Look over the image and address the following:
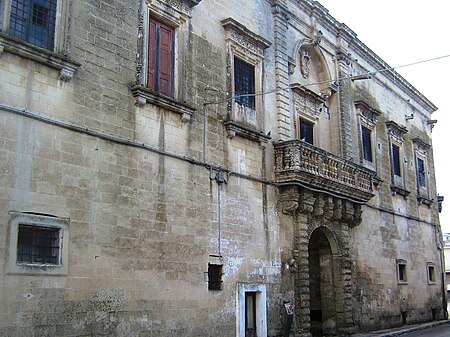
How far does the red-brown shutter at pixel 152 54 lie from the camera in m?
13.0

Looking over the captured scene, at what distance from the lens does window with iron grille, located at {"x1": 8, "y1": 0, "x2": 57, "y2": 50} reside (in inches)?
408

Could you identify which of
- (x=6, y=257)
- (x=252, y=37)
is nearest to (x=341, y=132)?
(x=252, y=37)

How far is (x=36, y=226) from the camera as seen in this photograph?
995 cm

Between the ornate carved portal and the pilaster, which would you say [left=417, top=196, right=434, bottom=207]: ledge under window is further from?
the pilaster

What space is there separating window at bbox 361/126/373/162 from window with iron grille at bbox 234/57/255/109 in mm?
7715

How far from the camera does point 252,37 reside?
16141 mm

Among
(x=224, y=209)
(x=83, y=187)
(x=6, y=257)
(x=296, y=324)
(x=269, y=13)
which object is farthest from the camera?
(x=269, y=13)

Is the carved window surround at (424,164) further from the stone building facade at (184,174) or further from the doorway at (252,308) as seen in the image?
the doorway at (252,308)

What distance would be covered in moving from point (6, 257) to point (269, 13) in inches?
452

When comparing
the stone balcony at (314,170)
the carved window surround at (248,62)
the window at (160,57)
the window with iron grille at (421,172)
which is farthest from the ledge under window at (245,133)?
the window with iron grille at (421,172)

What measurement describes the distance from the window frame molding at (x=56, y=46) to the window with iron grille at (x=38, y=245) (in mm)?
2874

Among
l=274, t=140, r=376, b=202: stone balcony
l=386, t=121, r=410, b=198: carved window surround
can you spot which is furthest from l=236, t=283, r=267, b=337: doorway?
l=386, t=121, r=410, b=198: carved window surround

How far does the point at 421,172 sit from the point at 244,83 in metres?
15.2

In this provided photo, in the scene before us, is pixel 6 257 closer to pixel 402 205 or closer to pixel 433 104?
pixel 402 205
